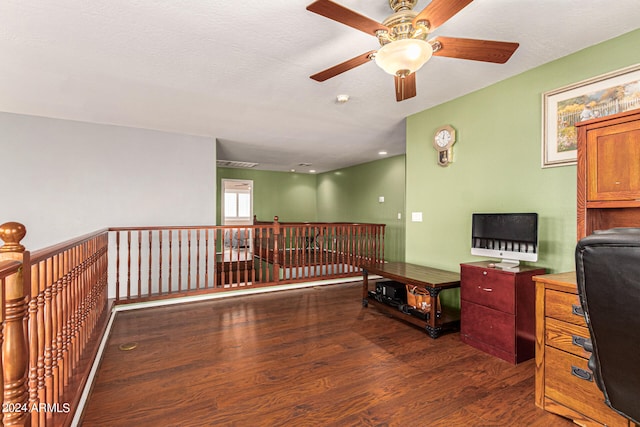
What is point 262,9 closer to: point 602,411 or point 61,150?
point 602,411

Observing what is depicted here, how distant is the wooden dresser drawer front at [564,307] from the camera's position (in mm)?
1796

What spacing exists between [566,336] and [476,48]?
184 centimetres

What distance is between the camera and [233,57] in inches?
103

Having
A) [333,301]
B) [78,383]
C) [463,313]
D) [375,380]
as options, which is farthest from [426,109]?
[78,383]

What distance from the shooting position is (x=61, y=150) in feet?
14.3

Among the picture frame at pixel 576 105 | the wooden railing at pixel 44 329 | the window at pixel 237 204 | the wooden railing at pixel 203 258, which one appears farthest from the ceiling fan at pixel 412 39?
the window at pixel 237 204

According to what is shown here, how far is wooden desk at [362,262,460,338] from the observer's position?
3.03 meters

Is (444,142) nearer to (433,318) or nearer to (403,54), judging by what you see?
(433,318)

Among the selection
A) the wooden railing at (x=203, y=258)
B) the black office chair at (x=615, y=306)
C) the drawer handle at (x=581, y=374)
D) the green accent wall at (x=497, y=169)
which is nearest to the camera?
the black office chair at (x=615, y=306)

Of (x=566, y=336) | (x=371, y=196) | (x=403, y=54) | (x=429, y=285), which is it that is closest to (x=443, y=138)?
(x=429, y=285)

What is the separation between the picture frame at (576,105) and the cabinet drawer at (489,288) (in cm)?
111

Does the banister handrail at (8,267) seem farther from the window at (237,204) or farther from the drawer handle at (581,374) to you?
the window at (237,204)

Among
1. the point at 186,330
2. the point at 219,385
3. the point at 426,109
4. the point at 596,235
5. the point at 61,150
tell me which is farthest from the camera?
the point at 61,150

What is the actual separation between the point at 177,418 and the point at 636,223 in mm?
A: 3108
